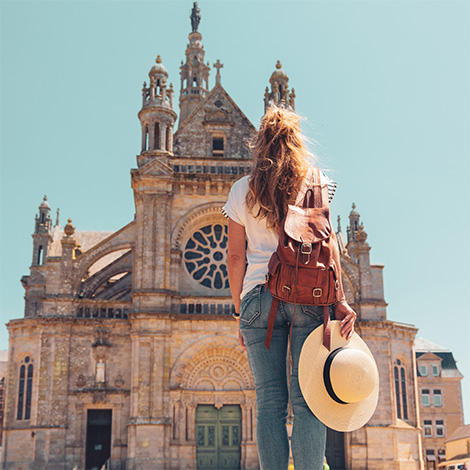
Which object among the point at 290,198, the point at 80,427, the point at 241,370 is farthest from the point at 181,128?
the point at 290,198

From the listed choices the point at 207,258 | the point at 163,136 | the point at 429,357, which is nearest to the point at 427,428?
the point at 429,357

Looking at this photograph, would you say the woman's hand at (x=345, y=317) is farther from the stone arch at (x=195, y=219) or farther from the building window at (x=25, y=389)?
the building window at (x=25, y=389)

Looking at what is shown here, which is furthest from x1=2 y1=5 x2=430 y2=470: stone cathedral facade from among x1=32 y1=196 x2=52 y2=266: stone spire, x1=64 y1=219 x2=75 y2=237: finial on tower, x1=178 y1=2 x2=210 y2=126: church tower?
x1=178 y1=2 x2=210 y2=126: church tower

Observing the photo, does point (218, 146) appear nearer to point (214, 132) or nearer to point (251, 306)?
point (214, 132)

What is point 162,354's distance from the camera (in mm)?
27312

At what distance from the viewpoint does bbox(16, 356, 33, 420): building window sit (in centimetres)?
2759

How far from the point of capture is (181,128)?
31.4 meters

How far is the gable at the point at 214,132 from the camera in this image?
103 feet

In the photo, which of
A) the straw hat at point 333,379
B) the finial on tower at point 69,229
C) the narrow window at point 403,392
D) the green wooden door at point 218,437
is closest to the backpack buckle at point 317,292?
the straw hat at point 333,379

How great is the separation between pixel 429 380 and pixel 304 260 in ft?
162

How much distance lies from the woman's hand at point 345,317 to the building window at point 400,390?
26.9 m

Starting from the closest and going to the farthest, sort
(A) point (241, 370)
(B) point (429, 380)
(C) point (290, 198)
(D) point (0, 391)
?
1. (C) point (290, 198)
2. (A) point (241, 370)
3. (B) point (429, 380)
4. (D) point (0, 391)

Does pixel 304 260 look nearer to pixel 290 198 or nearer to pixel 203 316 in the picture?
pixel 290 198

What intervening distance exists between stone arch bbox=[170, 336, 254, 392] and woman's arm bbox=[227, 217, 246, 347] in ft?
77.1
